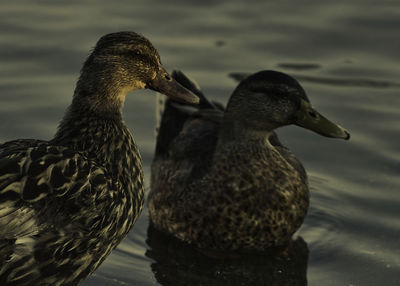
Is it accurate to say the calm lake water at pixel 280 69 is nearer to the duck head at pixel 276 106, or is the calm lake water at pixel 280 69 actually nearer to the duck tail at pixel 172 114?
the duck tail at pixel 172 114

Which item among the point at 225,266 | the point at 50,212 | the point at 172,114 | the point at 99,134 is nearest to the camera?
the point at 50,212

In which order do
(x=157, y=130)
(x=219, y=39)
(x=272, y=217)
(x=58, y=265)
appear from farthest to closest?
(x=219, y=39)
(x=157, y=130)
(x=272, y=217)
(x=58, y=265)

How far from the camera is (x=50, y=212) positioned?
5.34m

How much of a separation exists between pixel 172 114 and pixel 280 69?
1963 mm

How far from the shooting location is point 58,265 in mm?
5387

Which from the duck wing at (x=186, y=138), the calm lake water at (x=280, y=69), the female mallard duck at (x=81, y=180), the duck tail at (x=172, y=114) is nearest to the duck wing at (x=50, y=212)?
the female mallard duck at (x=81, y=180)

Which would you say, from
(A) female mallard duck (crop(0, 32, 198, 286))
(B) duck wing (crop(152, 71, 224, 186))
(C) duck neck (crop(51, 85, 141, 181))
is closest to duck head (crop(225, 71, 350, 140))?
(B) duck wing (crop(152, 71, 224, 186))

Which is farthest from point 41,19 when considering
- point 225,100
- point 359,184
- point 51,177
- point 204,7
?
point 51,177

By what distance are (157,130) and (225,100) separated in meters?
1.05

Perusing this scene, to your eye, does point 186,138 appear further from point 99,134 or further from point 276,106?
point 99,134

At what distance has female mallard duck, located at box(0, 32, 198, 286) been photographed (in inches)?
206

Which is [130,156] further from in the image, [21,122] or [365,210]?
[21,122]

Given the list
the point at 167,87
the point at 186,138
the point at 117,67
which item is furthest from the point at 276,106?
the point at 117,67

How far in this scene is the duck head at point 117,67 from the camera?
6.04 metres
